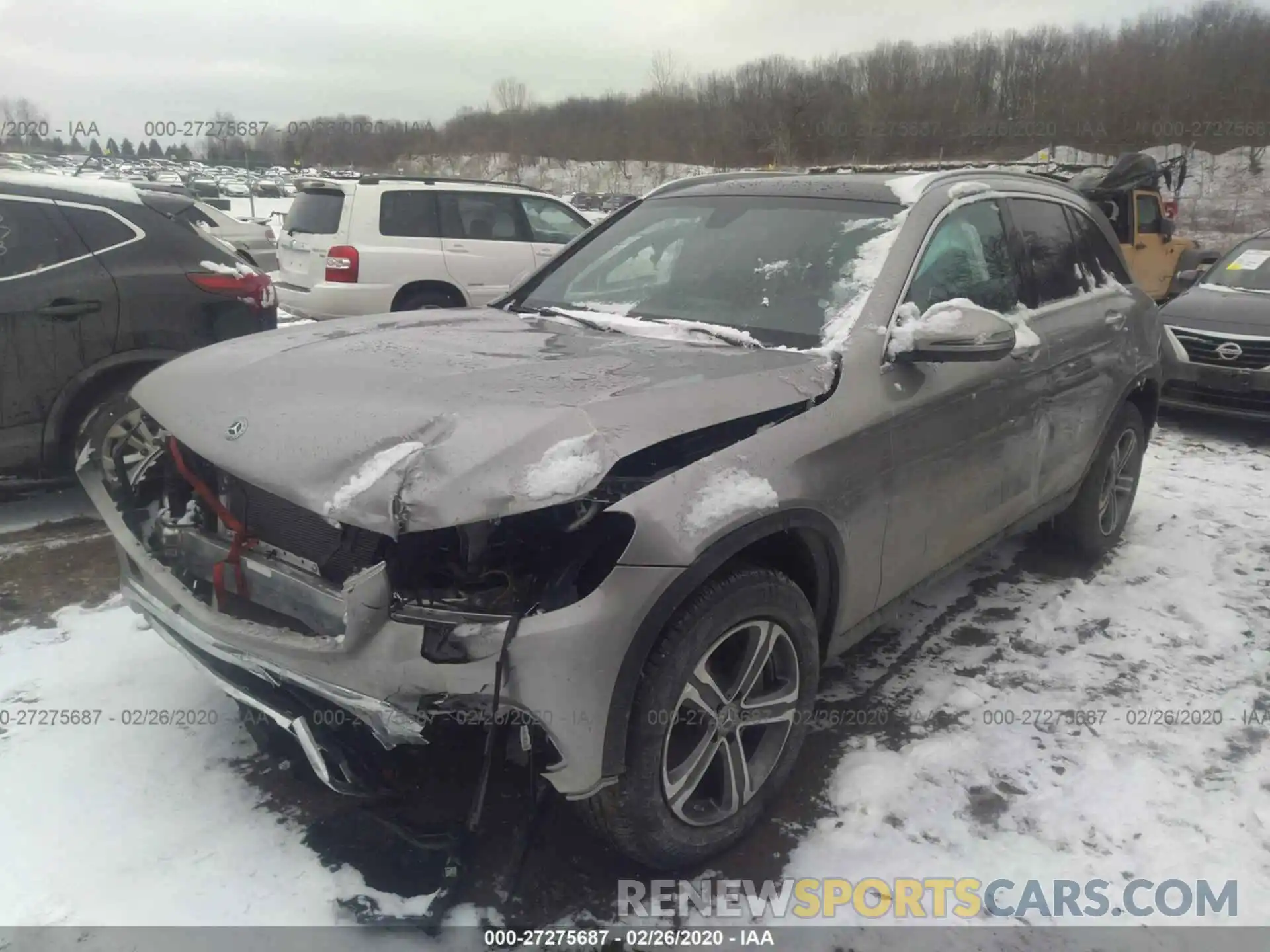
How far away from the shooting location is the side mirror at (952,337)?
267 cm

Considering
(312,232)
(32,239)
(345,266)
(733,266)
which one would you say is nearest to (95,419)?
(32,239)

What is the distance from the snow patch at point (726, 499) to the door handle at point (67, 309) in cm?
393

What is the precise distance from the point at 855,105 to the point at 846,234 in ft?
162

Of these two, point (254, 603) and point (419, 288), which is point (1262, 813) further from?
point (419, 288)

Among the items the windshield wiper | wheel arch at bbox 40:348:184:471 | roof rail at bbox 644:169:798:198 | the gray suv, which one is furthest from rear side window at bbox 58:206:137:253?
roof rail at bbox 644:169:798:198

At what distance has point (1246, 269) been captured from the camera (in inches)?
311

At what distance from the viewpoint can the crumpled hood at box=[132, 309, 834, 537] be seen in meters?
1.90

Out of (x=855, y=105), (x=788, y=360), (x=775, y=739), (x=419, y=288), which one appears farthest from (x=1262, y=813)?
(x=855, y=105)

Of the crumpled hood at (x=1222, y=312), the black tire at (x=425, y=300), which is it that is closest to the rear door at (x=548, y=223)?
the black tire at (x=425, y=300)

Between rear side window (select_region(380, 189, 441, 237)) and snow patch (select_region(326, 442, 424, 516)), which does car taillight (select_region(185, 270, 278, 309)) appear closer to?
snow patch (select_region(326, 442, 424, 516))

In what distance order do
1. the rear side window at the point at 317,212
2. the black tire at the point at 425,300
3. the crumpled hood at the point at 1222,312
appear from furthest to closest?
the black tire at the point at 425,300
the rear side window at the point at 317,212
the crumpled hood at the point at 1222,312

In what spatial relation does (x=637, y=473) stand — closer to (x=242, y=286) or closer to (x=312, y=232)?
(x=242, y=286)

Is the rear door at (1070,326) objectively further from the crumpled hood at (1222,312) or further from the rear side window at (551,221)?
the rear side window at (551,221)

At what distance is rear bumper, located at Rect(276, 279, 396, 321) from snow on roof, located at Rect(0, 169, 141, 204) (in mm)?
3505
